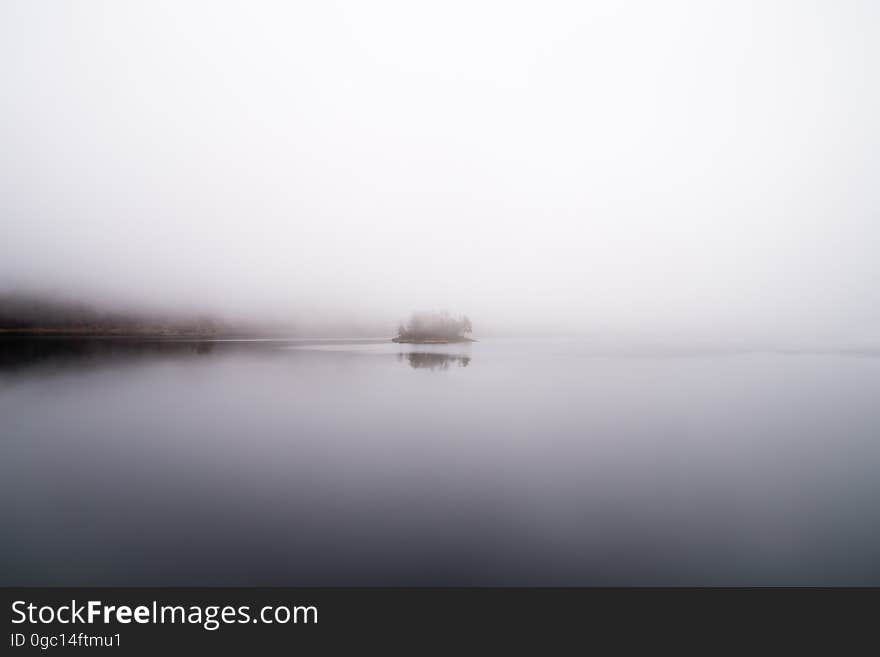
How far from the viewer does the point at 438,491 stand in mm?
15328

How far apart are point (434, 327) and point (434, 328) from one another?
353 millimetres

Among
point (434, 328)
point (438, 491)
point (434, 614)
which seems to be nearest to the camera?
point (434, 614)

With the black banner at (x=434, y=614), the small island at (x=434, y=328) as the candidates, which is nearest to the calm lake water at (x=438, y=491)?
the black banner at (x=434, y=614)

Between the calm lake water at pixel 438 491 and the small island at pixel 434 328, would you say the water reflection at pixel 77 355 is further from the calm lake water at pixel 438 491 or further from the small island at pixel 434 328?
the small island at pixel 434 328

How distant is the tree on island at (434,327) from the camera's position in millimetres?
121375

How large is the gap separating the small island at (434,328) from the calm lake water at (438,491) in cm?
8888

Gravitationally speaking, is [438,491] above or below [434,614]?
above

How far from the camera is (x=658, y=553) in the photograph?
11.2 meters

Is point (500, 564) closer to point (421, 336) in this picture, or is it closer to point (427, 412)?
point (427, 412)

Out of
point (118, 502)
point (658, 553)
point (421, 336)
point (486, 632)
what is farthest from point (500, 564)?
point (421, 336)

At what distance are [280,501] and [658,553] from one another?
14.0 meters

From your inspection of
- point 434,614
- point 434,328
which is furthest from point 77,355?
point 434,614

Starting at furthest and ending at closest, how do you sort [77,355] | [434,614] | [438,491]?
1. [77,355]
2. [438,491]
3. [434,614]

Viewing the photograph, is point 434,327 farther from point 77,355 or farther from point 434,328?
point 77,355
